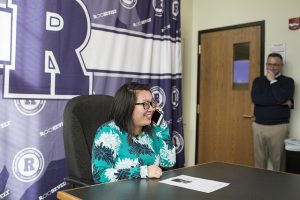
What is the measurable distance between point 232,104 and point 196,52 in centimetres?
93

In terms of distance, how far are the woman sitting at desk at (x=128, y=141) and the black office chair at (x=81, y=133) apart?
4.7 inches

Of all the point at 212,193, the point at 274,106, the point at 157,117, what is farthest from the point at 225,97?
the point at 212,193

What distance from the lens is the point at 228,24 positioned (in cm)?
427

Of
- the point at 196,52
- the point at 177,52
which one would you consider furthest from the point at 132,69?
the point at 196,52

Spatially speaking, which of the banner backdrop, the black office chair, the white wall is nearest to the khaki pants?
the white wall

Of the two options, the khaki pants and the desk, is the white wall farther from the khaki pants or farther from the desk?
the desk

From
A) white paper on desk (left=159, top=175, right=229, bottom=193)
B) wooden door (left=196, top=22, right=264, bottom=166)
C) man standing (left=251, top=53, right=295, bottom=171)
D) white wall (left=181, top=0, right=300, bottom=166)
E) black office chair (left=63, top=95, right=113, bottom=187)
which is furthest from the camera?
wooden door (left=196, top=22, right=264, bottom=166)

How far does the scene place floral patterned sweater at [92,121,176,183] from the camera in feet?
5.24

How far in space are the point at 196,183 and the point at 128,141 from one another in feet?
1.47

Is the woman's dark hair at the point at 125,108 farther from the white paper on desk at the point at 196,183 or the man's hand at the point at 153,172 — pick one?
the white paper on desk at the point at 196,183

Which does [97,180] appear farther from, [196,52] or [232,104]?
[196,52]

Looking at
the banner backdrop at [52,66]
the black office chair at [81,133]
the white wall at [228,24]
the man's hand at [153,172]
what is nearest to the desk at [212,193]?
the man's hand at [153,172]

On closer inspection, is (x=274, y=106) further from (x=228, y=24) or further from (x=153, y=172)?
(x=153, y=172)

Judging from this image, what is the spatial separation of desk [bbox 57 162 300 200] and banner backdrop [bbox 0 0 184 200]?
1617 mm
